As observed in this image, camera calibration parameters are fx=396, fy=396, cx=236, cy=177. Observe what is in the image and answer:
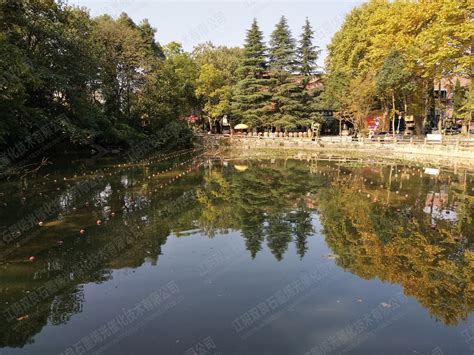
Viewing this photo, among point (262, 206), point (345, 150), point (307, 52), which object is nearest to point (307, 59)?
point (307, 52)

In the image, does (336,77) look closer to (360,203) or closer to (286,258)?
(360,203)

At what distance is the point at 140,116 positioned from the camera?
3875 centimetres

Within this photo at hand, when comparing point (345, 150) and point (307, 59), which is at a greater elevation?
point (307, 59)

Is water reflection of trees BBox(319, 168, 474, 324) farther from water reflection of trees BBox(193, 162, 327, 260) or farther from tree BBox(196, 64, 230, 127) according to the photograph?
tree BBox(196, 64, 230, 127)

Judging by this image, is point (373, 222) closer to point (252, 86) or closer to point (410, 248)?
point (410, 248)

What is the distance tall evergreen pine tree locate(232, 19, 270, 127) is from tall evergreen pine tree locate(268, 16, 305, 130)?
1.23 metres

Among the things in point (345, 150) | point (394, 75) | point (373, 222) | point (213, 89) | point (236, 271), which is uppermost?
point (213, 89)

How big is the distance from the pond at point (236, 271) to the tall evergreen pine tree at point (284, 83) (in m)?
28.3

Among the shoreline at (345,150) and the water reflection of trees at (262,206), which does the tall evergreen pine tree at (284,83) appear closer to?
the shoreline at (345,150)

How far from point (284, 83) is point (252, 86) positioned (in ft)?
12.7

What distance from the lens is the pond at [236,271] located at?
657 cm

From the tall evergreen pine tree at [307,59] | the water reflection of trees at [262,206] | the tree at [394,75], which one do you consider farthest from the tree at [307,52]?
the water reflection of trees at [262,206]

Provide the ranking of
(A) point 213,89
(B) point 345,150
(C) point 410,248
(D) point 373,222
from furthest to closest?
(A) point 213,89 < (B) point 345,150 < (D) point 373,222 < (C) point 410,248

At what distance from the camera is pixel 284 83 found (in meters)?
47.5
